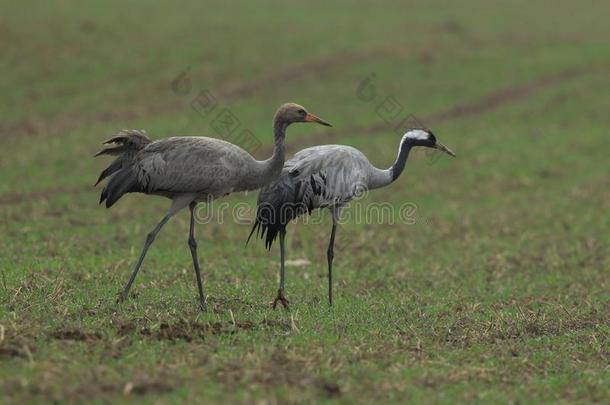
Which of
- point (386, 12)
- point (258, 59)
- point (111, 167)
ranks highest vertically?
point (386, 12)

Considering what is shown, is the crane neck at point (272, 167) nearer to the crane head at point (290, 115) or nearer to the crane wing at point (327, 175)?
the crane head at point (290, 115)

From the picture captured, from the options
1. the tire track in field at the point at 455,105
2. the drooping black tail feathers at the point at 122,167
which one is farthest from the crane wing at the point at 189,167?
the tire track in field at the point at 455,105

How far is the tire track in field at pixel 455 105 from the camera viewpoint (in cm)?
2466

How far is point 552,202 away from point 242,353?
1310cm

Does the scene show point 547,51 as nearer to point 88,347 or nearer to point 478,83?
point 478,83

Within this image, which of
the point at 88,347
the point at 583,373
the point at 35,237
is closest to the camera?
the point at 88,347

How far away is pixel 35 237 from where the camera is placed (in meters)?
14.0

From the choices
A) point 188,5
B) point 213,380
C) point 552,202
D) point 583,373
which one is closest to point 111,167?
point 213,380

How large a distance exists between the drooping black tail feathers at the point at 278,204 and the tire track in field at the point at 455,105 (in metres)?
11.4

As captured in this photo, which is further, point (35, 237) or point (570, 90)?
point (570, 90)

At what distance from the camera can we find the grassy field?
302 inches

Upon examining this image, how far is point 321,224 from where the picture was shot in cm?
1658

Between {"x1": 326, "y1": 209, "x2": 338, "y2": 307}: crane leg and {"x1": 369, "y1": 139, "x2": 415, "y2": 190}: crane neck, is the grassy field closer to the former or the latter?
{"x1": 326, "y1": 209, "x2": 338, "y2": 307}: crane leg

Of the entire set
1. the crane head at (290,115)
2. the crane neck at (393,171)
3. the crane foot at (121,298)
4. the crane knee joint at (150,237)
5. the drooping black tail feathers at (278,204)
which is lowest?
the crane foot at (121,298)
